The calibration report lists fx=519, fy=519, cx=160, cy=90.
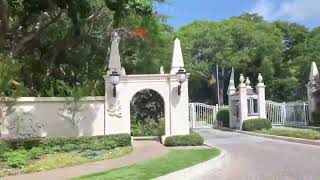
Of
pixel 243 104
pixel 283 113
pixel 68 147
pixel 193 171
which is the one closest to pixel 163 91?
pixel 68 147

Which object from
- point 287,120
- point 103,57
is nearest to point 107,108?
point 103,57

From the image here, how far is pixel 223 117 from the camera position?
4141 centimetres

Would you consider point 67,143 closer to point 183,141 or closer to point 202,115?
point 183,141

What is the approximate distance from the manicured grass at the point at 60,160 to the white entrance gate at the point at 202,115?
21872 mm

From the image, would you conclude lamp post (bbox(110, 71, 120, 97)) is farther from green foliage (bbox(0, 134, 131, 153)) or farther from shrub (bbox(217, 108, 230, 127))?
shrub (bbox(217, 108, 230, 127))

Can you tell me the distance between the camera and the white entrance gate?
42375mm

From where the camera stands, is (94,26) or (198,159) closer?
(198,159)

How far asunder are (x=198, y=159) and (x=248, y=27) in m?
50.4

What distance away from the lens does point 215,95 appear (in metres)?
71.1

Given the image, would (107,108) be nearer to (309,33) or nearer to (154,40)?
(154,40)

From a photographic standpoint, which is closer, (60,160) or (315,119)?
(60,160)

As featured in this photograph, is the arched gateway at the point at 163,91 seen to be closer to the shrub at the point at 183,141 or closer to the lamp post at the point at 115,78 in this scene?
the lamp post at the point at 115,78

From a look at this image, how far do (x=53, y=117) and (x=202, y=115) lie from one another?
22.7m

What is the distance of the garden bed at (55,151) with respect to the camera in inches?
650
